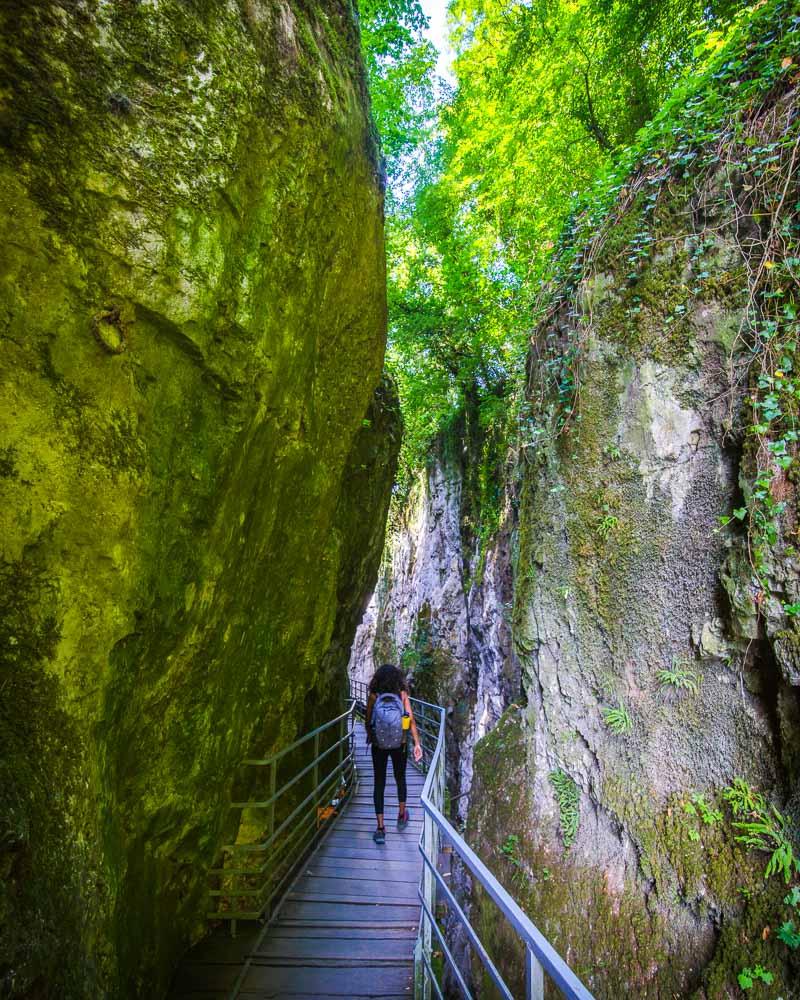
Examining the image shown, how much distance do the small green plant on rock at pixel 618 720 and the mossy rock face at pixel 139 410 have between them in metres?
3.13

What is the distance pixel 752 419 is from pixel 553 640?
8.65 ft

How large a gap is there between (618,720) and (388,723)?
2.41 metres

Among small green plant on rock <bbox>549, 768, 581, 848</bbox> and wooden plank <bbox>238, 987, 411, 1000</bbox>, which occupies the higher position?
small green plant on rock <bbox>549, 768, 581, 848</bbox>

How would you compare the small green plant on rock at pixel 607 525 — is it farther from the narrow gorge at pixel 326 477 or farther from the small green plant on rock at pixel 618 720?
the small green plant on rock at pixel 618 720

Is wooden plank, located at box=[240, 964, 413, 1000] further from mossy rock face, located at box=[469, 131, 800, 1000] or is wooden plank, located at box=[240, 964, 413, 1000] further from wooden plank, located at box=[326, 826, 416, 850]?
wooden plank, located at box=[326, 826, 416, 850]

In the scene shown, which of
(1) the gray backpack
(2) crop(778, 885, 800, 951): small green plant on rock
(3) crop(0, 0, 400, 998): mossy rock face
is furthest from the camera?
(1) the gray backpack

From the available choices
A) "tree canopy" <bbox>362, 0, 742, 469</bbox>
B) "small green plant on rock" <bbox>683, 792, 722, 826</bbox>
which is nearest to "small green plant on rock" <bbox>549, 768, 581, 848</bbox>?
"small green plant on rock" <bbox>683, 792, 722, 826</bbox>

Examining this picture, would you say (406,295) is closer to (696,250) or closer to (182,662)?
(696,250)

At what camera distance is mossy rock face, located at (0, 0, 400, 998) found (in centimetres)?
211

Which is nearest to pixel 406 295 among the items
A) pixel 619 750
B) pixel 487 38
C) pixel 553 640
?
pixel 487 38

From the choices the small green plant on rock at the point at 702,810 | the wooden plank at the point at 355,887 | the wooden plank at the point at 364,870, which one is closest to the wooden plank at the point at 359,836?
the wooden plank at the point at 364,870

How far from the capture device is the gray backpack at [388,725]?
5.58 m

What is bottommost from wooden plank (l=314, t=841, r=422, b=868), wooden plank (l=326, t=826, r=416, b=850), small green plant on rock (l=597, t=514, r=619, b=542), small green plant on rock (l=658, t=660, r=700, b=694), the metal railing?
wooden plank (l=326, t=826, r=416, b=850)

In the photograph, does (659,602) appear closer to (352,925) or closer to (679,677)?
(679,677)
